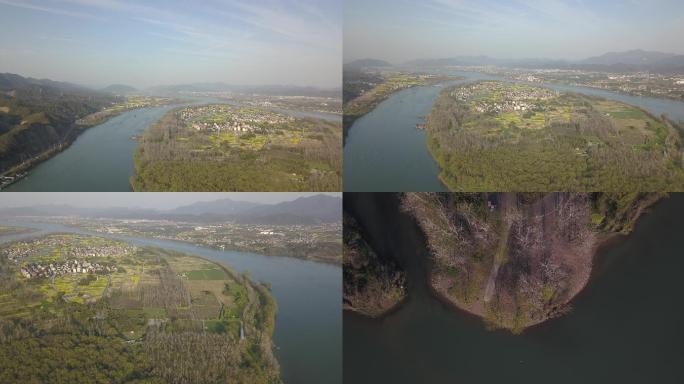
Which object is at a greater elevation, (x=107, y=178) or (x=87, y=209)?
(x=107, y=178)

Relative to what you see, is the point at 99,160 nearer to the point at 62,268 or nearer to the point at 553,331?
the point at 62,268

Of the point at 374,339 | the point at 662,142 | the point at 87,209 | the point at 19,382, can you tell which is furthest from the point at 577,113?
the point at 19,382

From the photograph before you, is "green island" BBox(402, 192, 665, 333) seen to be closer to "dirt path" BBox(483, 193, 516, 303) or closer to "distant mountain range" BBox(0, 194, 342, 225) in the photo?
"dirt path" BBox(483, 193, 516, 303)

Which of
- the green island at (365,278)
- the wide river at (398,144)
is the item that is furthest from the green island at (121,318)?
the wide river at (398,144)

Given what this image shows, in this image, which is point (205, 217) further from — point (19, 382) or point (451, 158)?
point (451, 158)

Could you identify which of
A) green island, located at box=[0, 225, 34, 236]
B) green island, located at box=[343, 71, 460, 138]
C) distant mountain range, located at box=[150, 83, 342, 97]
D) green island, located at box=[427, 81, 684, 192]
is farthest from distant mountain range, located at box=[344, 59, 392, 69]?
green island, located at box=[0, 225, 34, 236]

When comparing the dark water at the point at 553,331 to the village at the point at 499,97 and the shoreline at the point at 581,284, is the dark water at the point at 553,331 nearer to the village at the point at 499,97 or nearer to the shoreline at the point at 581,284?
the shoreline at the point at 581,284
